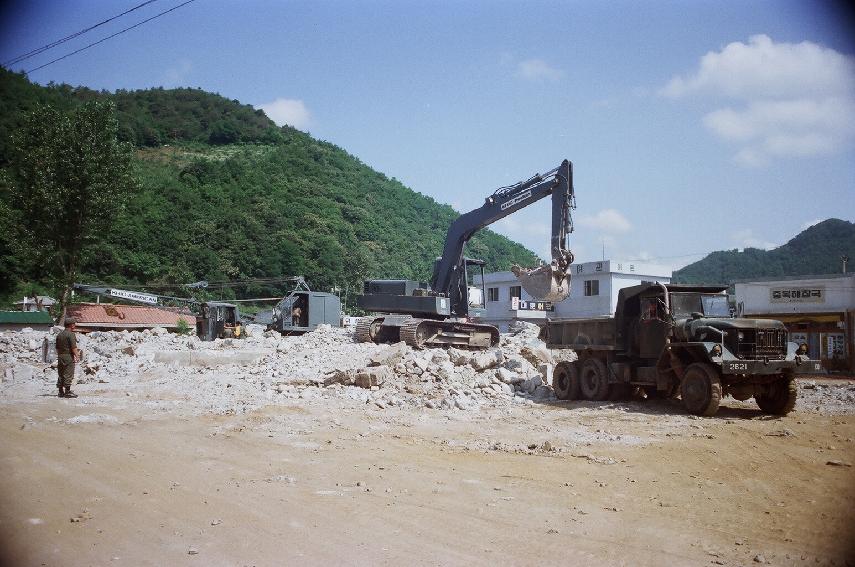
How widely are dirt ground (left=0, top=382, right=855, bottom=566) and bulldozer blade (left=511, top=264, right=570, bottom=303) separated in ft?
20.3

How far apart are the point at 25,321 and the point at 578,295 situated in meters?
38.2

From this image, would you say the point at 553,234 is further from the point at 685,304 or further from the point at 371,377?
the point at 371,377

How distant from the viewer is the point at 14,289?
2132 inches

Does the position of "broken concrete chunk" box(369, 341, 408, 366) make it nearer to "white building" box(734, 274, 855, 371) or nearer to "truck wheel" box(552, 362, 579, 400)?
"truck wheel" box(552, 362, 579, 400)

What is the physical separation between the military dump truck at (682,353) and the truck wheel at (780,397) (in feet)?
0.05

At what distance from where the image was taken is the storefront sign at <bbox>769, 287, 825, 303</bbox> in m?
30.3

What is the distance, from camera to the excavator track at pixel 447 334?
21844 millimetres

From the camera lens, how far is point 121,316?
40.1 meters

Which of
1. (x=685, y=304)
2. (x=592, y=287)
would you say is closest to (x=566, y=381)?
(x=685, y=304)

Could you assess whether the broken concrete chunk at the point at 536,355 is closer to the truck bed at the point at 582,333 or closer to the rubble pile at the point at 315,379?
the rubble pile at the point at 315,379

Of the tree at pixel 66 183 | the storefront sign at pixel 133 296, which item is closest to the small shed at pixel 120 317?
the storefront sign at pixel 133 296

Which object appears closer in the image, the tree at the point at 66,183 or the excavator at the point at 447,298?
the excavator at the point at 447,298

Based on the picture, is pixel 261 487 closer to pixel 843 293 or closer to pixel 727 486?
pixel 727 486

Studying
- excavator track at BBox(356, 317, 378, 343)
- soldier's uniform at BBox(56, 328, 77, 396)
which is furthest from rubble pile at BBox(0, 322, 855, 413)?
excavator track at BBox(356, 317, 378, 343)
